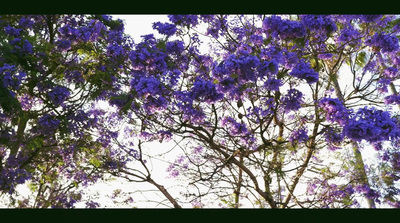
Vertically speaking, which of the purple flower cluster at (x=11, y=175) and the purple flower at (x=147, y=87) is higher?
the purple flower at (x=147, y=87)

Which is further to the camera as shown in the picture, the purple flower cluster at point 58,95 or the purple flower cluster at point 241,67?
the purple flower cluster at point 58,95

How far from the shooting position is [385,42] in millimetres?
4648

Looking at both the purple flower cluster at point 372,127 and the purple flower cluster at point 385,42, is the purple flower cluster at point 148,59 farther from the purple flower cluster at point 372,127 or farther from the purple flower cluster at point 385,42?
the purple flower cluster at point 385,42

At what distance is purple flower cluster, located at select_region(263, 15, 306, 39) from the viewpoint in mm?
4293

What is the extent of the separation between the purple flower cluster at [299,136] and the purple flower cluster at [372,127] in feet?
4.18

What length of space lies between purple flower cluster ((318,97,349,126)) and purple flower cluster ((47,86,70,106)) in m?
4.05

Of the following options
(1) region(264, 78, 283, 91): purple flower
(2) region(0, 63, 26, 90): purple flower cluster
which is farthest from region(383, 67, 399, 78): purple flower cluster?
(2) region(0, 63, 26, 90): purple flower cluster

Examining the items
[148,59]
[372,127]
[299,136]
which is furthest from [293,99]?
[148,59]

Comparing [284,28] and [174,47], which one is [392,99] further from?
[174,47]

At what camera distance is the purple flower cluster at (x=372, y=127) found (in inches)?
147

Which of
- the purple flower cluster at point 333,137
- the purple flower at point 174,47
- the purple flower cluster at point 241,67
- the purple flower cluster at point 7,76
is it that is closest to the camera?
the purple flower cluster at point 241,67

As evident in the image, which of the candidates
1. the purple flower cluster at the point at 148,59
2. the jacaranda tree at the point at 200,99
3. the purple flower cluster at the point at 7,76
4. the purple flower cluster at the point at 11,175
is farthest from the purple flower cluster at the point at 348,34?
the purple flower cluster at the point at 11,175
